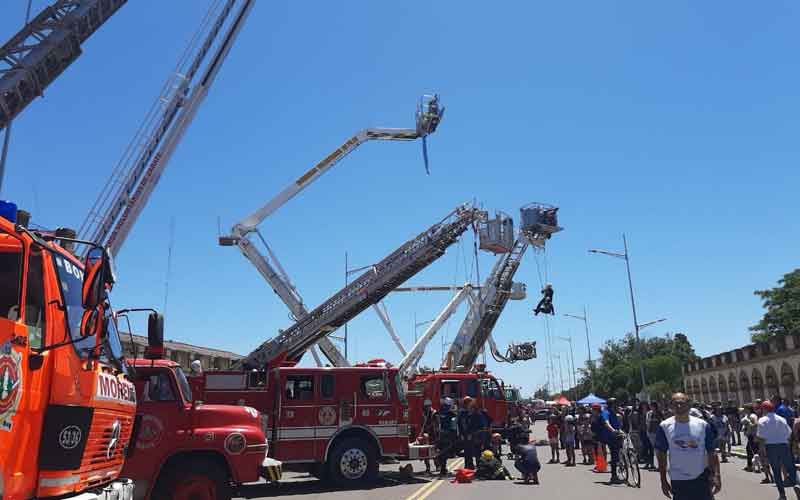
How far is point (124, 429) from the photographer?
6328 mm

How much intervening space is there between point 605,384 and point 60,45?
82.7m

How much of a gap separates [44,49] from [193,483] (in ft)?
32.0

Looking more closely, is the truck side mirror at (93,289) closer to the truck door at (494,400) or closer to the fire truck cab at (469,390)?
the fire truck cab at (469,390)

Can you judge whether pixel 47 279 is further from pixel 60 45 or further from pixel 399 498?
pixel 60 45

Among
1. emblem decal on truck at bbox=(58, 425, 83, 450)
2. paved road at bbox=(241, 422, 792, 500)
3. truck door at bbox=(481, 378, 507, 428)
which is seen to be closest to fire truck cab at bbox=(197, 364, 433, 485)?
paved road at bbox=(241, 422, 792, 500)

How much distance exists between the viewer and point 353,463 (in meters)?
13.0

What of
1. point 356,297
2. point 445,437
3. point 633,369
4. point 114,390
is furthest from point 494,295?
point 633,369

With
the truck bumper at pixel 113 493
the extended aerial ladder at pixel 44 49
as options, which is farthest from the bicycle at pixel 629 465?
the extended aerial ladder at pixel 44 49

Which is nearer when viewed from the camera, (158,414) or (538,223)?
(158,414)

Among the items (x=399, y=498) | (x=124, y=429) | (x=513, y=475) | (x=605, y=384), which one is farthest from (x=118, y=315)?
(x=605, y=384)

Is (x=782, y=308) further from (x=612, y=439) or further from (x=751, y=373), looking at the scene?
(x=612, y=439)

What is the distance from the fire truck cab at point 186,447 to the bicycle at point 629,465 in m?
7.50

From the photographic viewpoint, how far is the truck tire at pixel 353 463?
1280cm

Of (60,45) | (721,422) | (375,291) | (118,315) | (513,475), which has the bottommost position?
(513,475)
